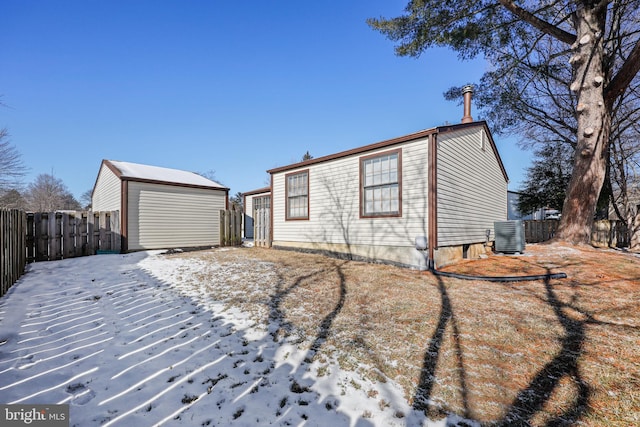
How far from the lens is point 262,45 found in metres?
12.1

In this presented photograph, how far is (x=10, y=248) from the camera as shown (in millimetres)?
5027

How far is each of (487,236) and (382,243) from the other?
213 inches

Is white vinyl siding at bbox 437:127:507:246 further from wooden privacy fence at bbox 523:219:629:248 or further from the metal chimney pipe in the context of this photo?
wooden privacy fence at bbox 523:219:629:248

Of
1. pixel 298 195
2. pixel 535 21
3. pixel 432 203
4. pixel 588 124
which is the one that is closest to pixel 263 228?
pixel 298 195

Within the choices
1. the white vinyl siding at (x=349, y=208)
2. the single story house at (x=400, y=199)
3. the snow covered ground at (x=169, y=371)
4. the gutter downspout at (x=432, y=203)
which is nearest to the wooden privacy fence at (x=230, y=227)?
the white vinyl siding at (x=349, y=208)

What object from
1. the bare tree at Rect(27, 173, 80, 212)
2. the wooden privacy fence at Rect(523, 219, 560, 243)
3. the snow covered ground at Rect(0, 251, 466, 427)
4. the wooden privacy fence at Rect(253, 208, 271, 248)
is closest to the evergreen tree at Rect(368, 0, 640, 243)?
the wooden privacy fence at Rect(523, 219, 560, 243)

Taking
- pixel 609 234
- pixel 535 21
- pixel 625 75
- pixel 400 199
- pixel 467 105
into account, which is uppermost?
pixel 535 21

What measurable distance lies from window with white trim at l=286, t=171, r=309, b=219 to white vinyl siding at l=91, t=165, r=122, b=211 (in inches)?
269

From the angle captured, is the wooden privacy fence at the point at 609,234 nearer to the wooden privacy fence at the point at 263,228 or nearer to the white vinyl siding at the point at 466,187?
the white vinyl siding at the point at 466,187

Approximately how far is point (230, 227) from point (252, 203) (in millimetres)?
6586

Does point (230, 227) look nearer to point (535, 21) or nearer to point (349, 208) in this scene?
point (349, 208)

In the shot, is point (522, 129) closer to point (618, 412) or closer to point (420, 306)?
point (420, 306)

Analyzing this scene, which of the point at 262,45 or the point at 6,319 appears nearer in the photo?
the point at 6,319

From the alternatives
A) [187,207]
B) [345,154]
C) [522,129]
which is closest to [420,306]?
[345,154]
